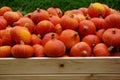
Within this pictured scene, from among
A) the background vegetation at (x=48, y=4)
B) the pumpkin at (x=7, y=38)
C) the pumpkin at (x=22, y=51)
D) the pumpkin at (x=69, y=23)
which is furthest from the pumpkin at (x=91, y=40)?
the background vegetation at (x=48, y=4)

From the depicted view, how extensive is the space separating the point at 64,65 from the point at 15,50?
1.02ft

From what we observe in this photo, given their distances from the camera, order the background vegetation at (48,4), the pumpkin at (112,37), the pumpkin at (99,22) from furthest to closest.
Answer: the background vegetation at (48,4) < the pumpkin at (99,22) < the pumpkin at (112,37)

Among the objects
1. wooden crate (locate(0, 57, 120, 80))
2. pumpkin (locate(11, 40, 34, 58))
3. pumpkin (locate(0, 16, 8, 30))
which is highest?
pumpkin (locate(0, 16, 8, 30))

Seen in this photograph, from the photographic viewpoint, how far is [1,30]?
2.19 meters

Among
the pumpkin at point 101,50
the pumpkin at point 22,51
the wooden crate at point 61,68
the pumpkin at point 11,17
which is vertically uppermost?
the pumpkin at point 11,17

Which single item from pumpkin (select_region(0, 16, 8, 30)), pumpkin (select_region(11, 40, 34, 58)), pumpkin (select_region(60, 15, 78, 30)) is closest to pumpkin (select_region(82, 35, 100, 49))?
pumpkin (select_region(60, 15, 78, 30))

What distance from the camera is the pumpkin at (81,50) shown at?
192 centimetres

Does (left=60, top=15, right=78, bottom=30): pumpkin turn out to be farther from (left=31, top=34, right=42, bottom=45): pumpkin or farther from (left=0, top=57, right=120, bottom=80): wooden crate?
(left=0, top=57, right=120, bottom=80): wooden crate

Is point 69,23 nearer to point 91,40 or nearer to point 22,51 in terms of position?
point 91,40

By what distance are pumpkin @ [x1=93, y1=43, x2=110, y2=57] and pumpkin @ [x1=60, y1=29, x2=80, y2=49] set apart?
13cm

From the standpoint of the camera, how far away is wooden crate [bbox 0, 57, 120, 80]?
1.84m

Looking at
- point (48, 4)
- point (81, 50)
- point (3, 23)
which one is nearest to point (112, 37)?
point (81, 50)

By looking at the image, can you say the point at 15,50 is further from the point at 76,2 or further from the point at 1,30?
the point at 76,2

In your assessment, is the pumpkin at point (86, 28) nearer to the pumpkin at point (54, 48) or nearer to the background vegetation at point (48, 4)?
the pumpkin at point (54, 48)
